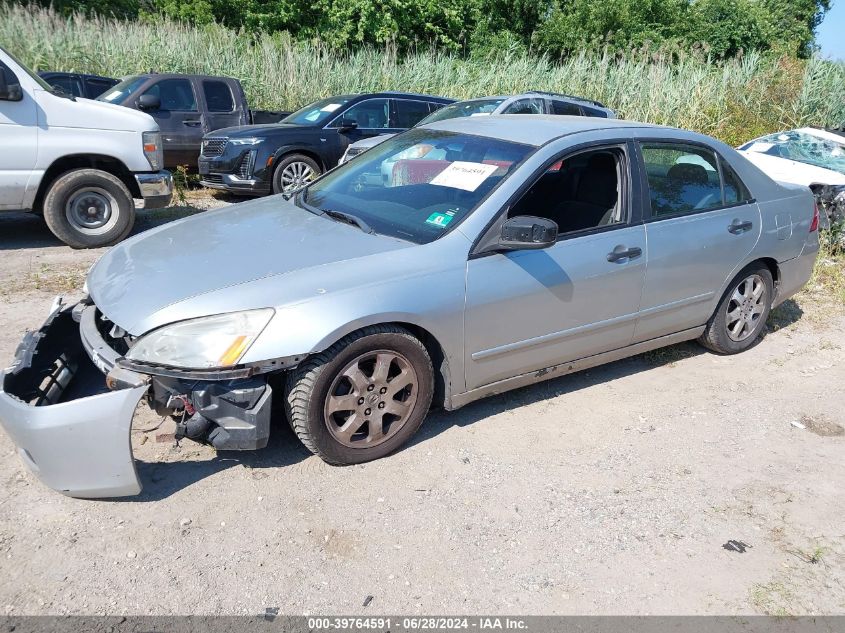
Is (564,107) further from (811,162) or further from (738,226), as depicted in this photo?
(738,226)

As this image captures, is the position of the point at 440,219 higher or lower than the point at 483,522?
higher

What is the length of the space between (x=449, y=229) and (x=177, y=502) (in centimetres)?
187

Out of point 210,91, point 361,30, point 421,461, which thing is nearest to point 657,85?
point 210,91

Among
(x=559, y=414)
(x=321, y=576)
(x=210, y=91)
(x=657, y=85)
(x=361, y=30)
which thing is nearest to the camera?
(x=321, y=576)

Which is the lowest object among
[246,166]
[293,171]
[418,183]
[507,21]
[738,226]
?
[293,171]

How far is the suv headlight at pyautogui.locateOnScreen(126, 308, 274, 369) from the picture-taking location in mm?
3127

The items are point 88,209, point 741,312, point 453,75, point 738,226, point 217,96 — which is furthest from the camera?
point 453,75

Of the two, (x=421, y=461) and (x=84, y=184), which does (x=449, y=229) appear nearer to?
(x=421, y=461)

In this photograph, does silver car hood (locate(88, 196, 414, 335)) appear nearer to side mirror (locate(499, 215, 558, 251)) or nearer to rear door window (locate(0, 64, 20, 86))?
side mirror (locate(499, 215, 558, 251))

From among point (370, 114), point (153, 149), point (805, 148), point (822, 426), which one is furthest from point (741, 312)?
point (370, 114)

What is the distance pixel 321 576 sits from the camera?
2.92 meters

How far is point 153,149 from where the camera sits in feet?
24.8

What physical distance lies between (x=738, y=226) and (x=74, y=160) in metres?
6.17

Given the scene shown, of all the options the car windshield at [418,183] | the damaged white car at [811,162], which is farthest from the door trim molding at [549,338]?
the damaged white car at [811,162]
